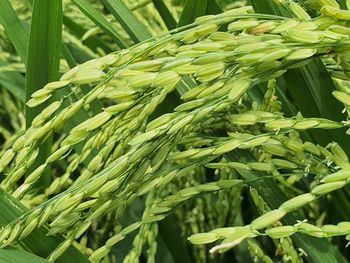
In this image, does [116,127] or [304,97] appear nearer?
[116,127]

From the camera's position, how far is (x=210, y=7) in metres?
1.08

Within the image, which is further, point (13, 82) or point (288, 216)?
point (13, 82)

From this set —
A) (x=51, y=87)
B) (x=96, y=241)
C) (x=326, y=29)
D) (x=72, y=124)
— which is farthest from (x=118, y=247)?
(x=326, y=29)

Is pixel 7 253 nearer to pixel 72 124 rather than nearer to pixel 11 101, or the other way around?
pixel 72 124

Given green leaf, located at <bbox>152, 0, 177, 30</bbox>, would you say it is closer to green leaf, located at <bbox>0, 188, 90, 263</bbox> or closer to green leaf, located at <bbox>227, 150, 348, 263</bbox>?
green leaf, located at <bbox>227, 150, 348, 263</bbox>

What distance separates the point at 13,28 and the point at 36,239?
416 millimetres

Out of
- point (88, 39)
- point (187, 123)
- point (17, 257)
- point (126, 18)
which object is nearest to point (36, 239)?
point (17, 257)

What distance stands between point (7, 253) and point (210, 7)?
1.67ft

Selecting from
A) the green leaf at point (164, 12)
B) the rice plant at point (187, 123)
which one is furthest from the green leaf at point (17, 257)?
the green leaf at point (164, 12)

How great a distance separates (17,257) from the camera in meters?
0.75

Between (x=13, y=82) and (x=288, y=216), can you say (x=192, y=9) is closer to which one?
(x=288, y=216)

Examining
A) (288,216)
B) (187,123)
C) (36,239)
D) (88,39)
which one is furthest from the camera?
(88,39)

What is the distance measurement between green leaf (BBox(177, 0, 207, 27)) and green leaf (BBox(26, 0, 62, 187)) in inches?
7.2

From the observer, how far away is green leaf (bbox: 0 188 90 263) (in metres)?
0.79
